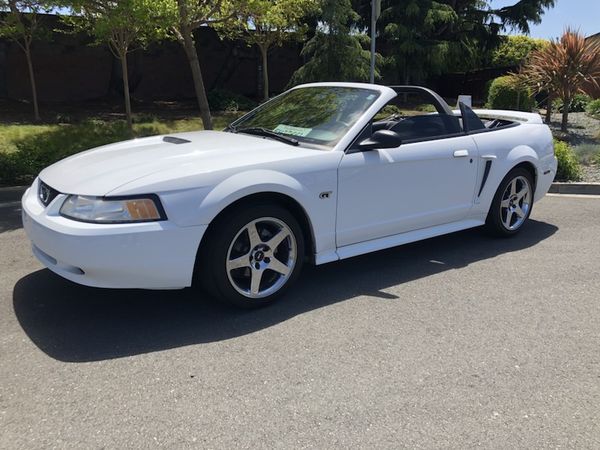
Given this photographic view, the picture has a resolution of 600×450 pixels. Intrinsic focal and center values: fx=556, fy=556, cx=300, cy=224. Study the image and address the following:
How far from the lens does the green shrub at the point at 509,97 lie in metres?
15.7

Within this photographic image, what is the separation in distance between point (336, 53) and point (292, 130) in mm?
13913

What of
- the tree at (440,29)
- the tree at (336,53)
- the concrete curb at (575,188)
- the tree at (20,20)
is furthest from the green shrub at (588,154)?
the tree at (440,29)

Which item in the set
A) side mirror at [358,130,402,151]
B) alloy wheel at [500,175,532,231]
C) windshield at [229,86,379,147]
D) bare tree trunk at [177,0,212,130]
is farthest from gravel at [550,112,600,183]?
bare tree trunk at [177,0,212,130]

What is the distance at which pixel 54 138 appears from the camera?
36.6ft

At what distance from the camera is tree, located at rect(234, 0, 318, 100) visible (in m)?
10.2

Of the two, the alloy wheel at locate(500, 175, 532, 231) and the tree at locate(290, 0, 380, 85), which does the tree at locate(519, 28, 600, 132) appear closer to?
the tree at locate(290, 0, 380, 85)

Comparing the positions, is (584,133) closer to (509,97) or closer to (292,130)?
(509,97)

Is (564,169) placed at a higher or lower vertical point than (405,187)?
lower

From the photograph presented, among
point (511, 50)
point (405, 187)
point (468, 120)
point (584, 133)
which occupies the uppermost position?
point (511, 50)

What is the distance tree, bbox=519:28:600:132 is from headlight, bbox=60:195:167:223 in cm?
1108

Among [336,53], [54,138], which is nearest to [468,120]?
[54,138]

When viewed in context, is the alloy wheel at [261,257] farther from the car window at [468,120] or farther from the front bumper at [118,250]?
the car window at [468,120]

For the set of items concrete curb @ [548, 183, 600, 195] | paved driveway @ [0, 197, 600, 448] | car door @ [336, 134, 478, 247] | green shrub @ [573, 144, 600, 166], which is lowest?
paved driveway @ [0, 197, 600, 448]

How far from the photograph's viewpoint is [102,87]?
19266 mm
